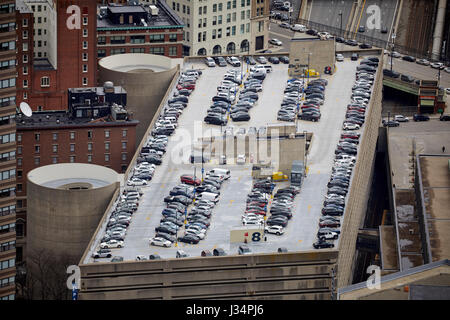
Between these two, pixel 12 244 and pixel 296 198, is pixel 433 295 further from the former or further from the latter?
pixel 296 198

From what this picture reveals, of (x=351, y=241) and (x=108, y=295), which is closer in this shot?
(x=108, y=295)

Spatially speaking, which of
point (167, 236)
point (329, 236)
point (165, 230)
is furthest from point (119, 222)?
point (329, 236)

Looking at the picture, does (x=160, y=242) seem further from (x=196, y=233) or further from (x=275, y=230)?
(x=275, y=230)

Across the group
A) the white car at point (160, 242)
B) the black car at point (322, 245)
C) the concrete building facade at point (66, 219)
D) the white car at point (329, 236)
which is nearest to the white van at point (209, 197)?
the concrete building facade at point (66, 219)

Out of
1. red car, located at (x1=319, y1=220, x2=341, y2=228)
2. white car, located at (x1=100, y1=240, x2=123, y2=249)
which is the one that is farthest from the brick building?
red car, located at (x1=319, y1=220, x2=341, y2=228)

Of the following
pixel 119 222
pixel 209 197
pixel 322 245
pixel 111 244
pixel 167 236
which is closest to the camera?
pixel 322 245

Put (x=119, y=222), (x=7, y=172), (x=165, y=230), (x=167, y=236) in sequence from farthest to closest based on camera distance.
A: (x=119, y=222) → (x=165, y=230) → (x=167, y=236) → (x=7, y=172)
